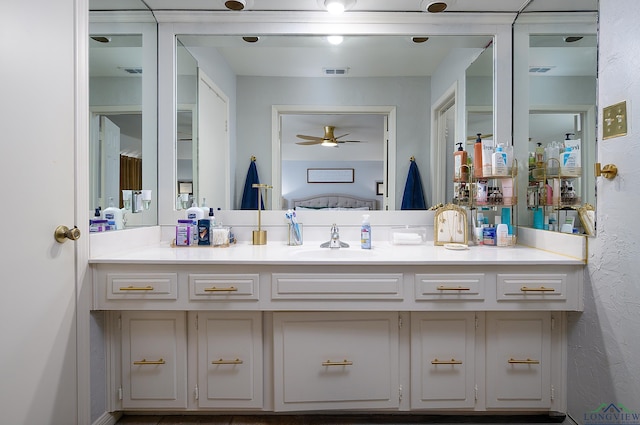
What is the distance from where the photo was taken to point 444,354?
1.48 metres

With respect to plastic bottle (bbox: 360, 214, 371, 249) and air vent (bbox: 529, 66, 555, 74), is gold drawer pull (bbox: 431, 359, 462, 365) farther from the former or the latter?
air vent (bbox: 529, 66, 555, 74)

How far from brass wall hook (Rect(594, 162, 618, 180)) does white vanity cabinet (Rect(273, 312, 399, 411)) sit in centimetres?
101

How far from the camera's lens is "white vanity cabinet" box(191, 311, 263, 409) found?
147 cm

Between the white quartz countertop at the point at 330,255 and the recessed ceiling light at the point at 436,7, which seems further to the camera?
the recessed ceiling light at the point at 436,7

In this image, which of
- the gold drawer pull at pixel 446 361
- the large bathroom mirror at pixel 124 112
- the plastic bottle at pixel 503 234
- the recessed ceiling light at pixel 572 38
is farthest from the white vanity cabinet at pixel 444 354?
the large bathroom mirror at pixel 124 112

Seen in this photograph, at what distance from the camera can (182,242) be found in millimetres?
1789

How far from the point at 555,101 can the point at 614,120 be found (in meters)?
0.39

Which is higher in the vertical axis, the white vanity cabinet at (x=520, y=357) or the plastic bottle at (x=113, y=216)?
the plastic bottle at (x=113, y=216)

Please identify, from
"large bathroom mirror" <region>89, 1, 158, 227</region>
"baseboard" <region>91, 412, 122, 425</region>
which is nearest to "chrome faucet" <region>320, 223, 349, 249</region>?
"large bathroom mirror" <region>89, 1, 158, 227</region>

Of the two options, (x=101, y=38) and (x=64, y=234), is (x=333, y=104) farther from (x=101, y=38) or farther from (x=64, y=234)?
(x=64, y=234)

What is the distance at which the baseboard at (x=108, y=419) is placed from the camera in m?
1.43

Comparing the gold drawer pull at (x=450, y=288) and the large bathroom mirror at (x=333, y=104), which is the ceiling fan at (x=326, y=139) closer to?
the large bathroom mirror at (x=333, y=104)

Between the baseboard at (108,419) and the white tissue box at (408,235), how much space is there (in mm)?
1622

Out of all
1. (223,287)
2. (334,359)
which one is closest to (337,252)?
(334,359)
